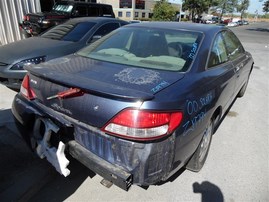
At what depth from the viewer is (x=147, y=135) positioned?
5.76ft

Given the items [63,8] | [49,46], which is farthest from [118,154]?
[63,8]

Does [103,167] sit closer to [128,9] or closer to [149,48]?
[149,48]

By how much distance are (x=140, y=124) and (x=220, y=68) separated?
1.58 m

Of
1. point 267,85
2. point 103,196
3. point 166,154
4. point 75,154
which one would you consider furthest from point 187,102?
point 267,85

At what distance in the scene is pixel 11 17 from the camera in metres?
9.16

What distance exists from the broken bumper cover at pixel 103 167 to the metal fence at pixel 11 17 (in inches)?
346

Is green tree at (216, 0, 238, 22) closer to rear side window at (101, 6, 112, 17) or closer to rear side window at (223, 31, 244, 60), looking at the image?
rear side window at (101, 6, 112, 17)

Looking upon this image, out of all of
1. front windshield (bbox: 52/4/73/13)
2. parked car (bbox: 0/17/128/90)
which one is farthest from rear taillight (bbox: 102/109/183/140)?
front windshield (bbox: 52/4/73/13)

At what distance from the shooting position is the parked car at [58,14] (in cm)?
862

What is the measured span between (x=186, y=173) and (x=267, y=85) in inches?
200

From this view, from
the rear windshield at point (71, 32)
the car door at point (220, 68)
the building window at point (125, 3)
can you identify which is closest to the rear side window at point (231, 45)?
the car door at point (220, 68)

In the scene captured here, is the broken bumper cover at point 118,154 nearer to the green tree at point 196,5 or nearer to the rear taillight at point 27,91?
the rear taillight at point 27,91

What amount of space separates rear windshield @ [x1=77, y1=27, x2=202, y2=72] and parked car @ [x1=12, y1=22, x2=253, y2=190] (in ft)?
0.04

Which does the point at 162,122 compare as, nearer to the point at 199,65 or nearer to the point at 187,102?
the point at 187,102
